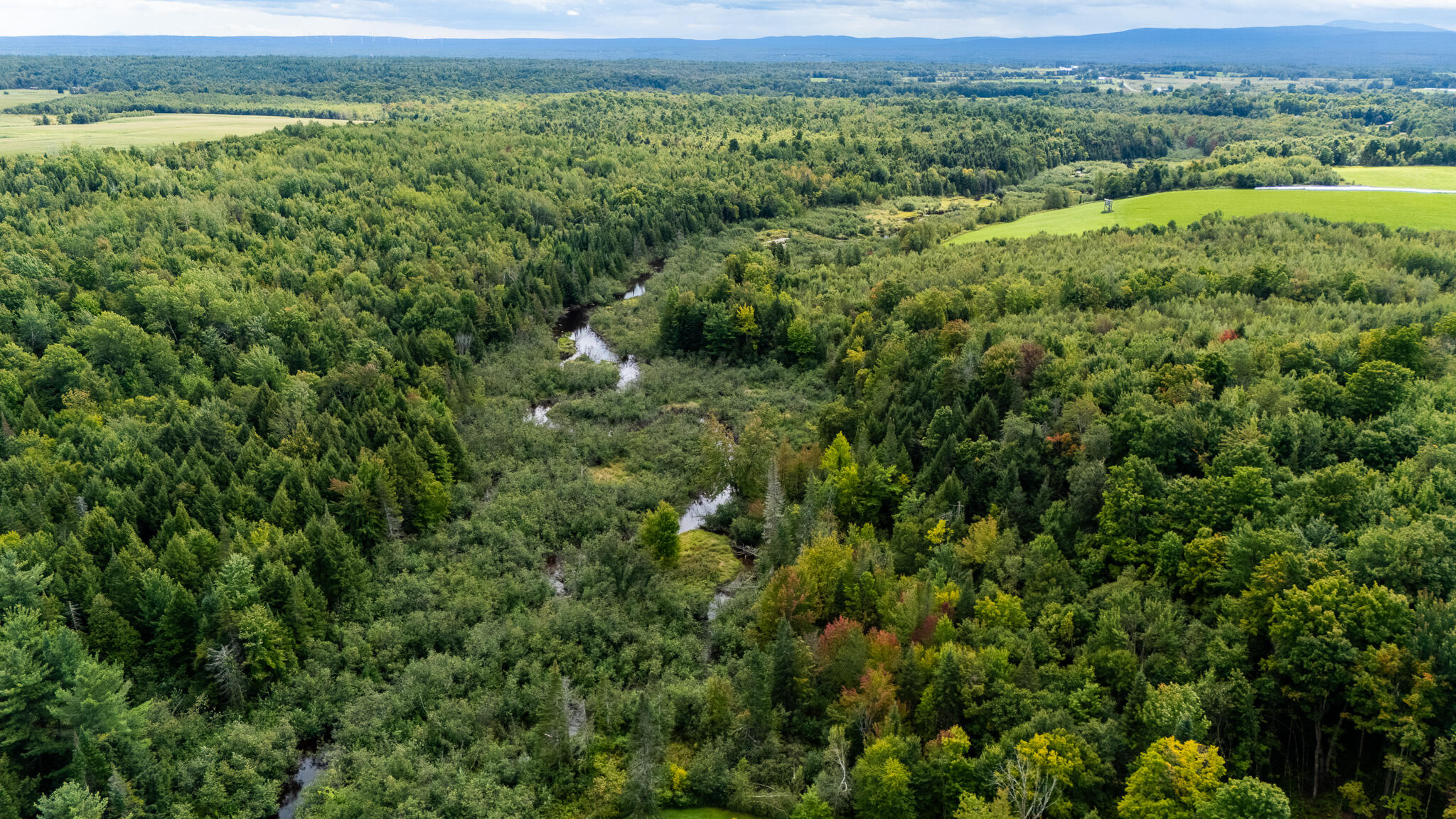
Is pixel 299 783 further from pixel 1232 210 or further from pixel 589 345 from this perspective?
pixel 1232 210

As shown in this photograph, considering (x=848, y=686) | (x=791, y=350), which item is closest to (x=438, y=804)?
(x=848, y=686)

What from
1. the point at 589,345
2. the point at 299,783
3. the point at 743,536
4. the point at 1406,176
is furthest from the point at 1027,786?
the point at 1406,176

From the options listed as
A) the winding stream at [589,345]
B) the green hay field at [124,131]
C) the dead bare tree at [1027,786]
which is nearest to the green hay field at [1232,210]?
the winding stream at [589,345]

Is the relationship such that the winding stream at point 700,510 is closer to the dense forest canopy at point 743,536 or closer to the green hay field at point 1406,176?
the dense forest canopy at point 743,536

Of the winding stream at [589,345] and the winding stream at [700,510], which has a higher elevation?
the winding stream at [589,345]

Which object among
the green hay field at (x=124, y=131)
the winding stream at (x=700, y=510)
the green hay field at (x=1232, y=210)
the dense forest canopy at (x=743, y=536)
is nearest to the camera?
the dense forest canopy at (x=743, y=536)

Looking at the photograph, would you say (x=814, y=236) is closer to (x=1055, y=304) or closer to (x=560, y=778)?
(x=1055, y=304)

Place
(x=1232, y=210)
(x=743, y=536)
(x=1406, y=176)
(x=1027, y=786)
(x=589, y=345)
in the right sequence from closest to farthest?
(x=1027, y=786) → (x=743, y=536) → (x=589, y=345) → (x=1232, y=210) → (x=1406, y=176)
